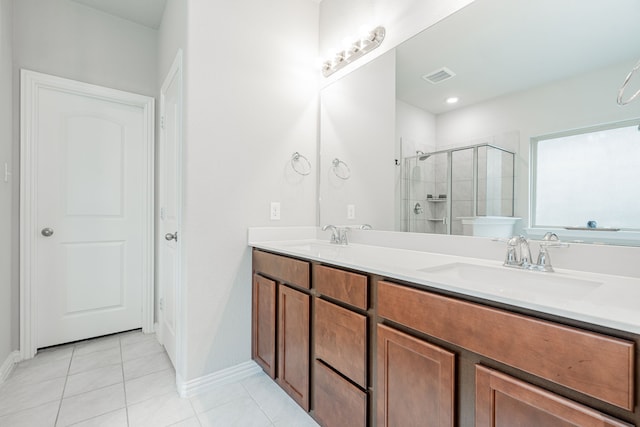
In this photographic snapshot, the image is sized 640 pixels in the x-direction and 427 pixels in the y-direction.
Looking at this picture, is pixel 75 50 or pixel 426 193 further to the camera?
pixel 75 50

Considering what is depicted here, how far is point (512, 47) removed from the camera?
1243 millimetres

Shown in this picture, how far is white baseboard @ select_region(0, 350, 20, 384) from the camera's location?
1817 mm

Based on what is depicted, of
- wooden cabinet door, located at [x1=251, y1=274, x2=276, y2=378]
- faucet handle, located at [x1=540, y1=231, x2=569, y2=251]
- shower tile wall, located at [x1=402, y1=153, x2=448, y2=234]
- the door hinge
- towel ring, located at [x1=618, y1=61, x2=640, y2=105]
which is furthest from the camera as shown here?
the door hinge

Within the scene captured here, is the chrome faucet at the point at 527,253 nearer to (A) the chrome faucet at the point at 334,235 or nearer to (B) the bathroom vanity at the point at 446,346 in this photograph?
(B) the bathroom vanity at the point at 446,346

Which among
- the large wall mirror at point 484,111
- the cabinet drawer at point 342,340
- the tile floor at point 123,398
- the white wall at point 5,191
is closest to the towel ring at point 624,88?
the large wall mirror at point 484,111

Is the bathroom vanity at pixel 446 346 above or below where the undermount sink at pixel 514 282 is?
below

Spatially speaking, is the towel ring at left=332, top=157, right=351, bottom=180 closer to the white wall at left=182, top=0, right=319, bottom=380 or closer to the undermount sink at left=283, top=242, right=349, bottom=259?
the white wall at left=182, top=0, right=319, bottom=380

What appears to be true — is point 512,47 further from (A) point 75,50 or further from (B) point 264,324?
(A) point 75,50

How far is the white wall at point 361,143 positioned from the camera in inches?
69.8

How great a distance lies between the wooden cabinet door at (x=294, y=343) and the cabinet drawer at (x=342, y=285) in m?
0.14

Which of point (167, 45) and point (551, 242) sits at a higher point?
point (167, 45)

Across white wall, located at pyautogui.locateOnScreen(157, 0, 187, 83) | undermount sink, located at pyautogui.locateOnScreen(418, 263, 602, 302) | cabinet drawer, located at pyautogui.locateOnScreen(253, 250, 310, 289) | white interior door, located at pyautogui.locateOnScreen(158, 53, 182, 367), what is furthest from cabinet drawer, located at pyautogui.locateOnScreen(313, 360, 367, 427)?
white wall, located at pyautogui.locateOnScreen(157, 0, 187, 83)

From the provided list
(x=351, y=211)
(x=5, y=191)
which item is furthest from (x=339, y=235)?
(x=5, y=191)

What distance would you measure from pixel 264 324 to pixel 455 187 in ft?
4.25
